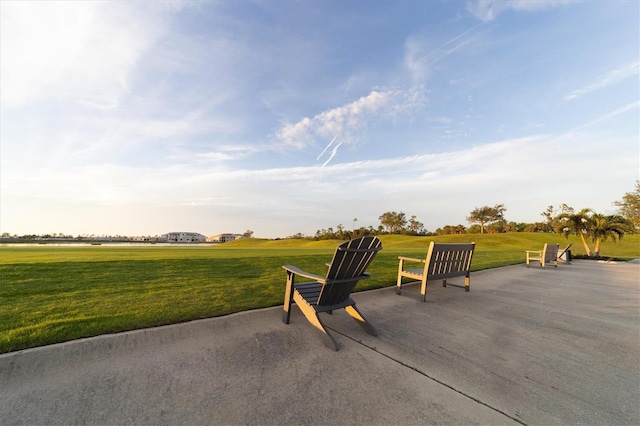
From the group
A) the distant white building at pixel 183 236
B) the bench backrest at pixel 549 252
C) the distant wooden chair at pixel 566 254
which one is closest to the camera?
the bench backrest at pixel 549 252

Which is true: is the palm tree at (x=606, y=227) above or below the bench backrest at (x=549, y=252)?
above

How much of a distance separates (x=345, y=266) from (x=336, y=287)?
11.5 inches

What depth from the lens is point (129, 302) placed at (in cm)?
392

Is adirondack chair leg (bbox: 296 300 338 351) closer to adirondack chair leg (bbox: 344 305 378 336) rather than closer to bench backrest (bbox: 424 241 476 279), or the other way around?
adirondack chair leg (bbox: 344 305 378 336)

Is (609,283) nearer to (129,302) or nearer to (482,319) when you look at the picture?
(482,319)

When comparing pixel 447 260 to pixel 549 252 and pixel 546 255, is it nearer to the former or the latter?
pixel 546 255

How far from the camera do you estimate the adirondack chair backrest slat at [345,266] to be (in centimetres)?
289

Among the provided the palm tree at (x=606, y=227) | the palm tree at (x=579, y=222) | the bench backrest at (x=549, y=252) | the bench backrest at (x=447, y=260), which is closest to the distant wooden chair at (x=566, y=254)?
the bench backrest at (x=549, y=252)

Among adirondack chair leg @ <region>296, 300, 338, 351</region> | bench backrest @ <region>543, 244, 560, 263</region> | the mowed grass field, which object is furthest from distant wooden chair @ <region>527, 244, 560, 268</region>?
adirondack chair leg @ <region>296, 300, 338, 351</region>

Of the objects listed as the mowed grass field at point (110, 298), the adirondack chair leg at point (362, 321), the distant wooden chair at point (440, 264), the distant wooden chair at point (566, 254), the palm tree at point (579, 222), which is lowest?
the distant wooden chair at point (566, 254)

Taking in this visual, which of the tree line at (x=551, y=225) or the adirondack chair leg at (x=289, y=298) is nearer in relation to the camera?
the adirondack chair leg at (x=289, y=298)

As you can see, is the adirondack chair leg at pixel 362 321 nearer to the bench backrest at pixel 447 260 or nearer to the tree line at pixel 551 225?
the bench backrest at pixel 447 260

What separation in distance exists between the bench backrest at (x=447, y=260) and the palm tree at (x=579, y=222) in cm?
1832

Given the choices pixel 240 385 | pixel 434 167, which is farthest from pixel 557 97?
pixel 240 385
